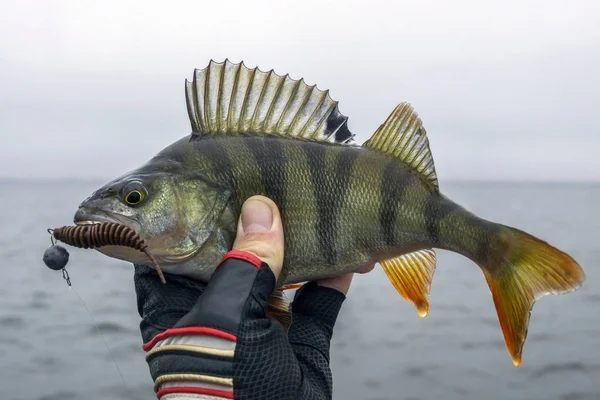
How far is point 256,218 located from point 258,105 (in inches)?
28.4

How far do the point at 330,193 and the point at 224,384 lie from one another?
3.75ft

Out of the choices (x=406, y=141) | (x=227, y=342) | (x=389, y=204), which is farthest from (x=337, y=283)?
(x=227, y=342)

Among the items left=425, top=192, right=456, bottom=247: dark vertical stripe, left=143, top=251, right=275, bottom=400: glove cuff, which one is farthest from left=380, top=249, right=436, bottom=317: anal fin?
left=143, top=251, right=275, bottom=400: glove cuff

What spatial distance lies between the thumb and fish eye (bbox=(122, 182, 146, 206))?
48 centimetres

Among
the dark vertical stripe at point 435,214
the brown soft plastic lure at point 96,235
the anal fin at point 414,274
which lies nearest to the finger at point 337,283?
the anal fin at point 414,274

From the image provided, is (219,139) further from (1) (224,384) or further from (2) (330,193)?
(1) (224,384)

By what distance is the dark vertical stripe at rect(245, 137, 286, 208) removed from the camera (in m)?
2.88

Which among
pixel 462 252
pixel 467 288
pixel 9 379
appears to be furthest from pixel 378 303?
pixel 462 252

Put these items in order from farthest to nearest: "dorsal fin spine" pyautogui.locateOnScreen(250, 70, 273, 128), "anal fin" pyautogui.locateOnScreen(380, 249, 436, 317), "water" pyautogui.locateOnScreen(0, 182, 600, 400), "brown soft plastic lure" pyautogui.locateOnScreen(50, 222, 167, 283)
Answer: "water" pyautogui.locateOnScreen(0, 182, 600, 400) → "anal fin" pyautogui.locateOnScreen(380, 249, 436, 317) → "dorsal fin spine" pyautogui.locateOnScreen(250, 70, 273, 128) → "brown soft plastic lure" pyautogui.locateOnScreen(50, 222, 167, 283)

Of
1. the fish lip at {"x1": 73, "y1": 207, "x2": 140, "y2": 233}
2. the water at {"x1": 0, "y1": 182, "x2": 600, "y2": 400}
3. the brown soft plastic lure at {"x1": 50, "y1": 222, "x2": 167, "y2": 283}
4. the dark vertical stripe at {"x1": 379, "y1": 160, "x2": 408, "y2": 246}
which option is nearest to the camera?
the brown soft plastic lure at {"x1": 50, "y1": 222, "x2": 167, "y2": 283}

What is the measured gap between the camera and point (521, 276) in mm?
2791

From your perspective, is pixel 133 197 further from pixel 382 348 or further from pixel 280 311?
pixel 382 348

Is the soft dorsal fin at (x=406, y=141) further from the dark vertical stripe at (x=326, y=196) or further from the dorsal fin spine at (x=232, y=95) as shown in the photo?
the dorsal fin spine at (x=232, y=95)

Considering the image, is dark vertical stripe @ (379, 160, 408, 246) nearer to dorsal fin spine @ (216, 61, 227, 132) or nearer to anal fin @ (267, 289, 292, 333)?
anal fin @ (267, 289, 292, 333)
